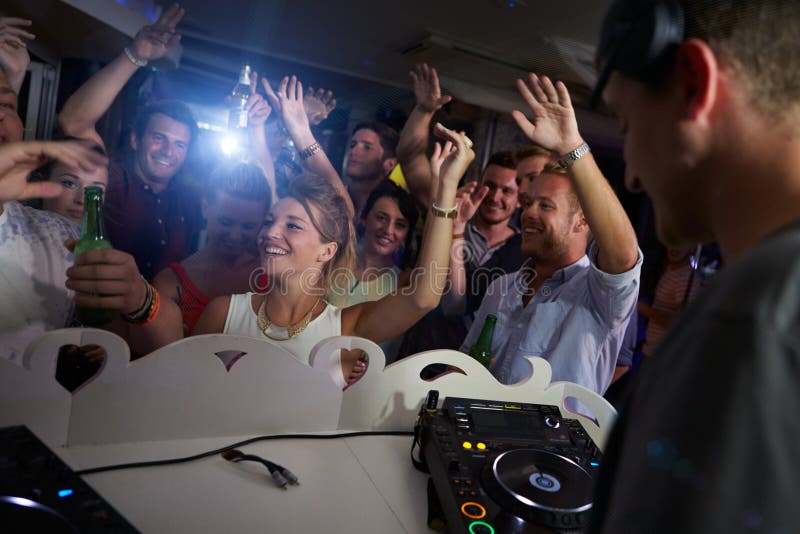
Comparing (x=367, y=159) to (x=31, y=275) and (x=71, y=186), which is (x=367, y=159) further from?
(x=31, y=275)

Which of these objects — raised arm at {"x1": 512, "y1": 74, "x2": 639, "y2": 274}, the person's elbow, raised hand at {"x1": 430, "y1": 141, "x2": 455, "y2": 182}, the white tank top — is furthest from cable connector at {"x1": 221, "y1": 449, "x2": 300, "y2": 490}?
raised arm at {"x1": 512, "y1": 74, "x2": 639, "y2": 274}

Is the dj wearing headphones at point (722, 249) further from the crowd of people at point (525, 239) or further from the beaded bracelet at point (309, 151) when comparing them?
the beaded bracelet at point (309, 151)

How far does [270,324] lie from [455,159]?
58 centimetres

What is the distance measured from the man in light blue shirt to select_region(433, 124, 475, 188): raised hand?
5.9 inches

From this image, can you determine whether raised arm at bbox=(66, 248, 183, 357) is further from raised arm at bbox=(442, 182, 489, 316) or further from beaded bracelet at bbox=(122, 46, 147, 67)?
raised arm at bbox=(442, 182, 489, 316)

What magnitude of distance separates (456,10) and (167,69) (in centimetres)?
62

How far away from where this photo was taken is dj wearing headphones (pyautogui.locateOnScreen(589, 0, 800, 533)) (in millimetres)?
316

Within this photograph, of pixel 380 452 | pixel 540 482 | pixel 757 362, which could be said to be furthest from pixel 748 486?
pixel 380 452

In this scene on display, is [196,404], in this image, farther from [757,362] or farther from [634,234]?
[634,234]

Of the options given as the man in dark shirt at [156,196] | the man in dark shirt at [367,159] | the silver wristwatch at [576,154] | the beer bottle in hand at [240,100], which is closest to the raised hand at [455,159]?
the man in dark shirt at [367,159]

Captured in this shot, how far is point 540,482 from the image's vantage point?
903 mm

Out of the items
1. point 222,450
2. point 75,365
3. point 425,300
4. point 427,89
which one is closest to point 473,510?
point 222,450

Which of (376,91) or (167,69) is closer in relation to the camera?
(167,69)

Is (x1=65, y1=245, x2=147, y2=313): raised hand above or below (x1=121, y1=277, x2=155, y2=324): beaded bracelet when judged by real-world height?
above
